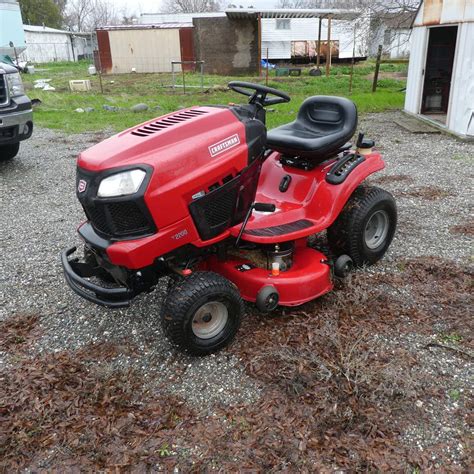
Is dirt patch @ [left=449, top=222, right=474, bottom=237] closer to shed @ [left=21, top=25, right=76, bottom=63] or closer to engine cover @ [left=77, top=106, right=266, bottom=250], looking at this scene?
engine cover @ [left=77, top=106, right=266, bottom=250]

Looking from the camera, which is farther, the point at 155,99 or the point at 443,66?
the point at 155,99

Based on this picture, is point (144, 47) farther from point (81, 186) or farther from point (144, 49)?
point (81, 186)

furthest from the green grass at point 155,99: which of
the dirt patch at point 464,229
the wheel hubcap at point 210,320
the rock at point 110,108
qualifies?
the wheel hubcap at point 210,320

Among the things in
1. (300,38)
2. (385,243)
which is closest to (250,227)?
(385,243)

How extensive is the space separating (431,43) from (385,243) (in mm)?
8710

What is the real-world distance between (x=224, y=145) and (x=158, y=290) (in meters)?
1.44

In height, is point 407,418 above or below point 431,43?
below

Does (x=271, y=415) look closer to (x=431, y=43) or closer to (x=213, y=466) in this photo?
(x=213, y=466)

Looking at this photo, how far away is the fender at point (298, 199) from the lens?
3312mm

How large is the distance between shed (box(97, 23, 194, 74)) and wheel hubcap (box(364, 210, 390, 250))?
79.1 ft

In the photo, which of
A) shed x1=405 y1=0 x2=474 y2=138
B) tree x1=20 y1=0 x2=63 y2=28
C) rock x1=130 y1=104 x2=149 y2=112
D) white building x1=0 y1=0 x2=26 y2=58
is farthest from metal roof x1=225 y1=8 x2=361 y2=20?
tree x1=20 y1=0 x2=63 y2=28

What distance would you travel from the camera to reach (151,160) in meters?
2.64

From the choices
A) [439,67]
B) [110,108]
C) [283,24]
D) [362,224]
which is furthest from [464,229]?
[283,24]

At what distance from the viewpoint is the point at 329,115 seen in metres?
3.93
